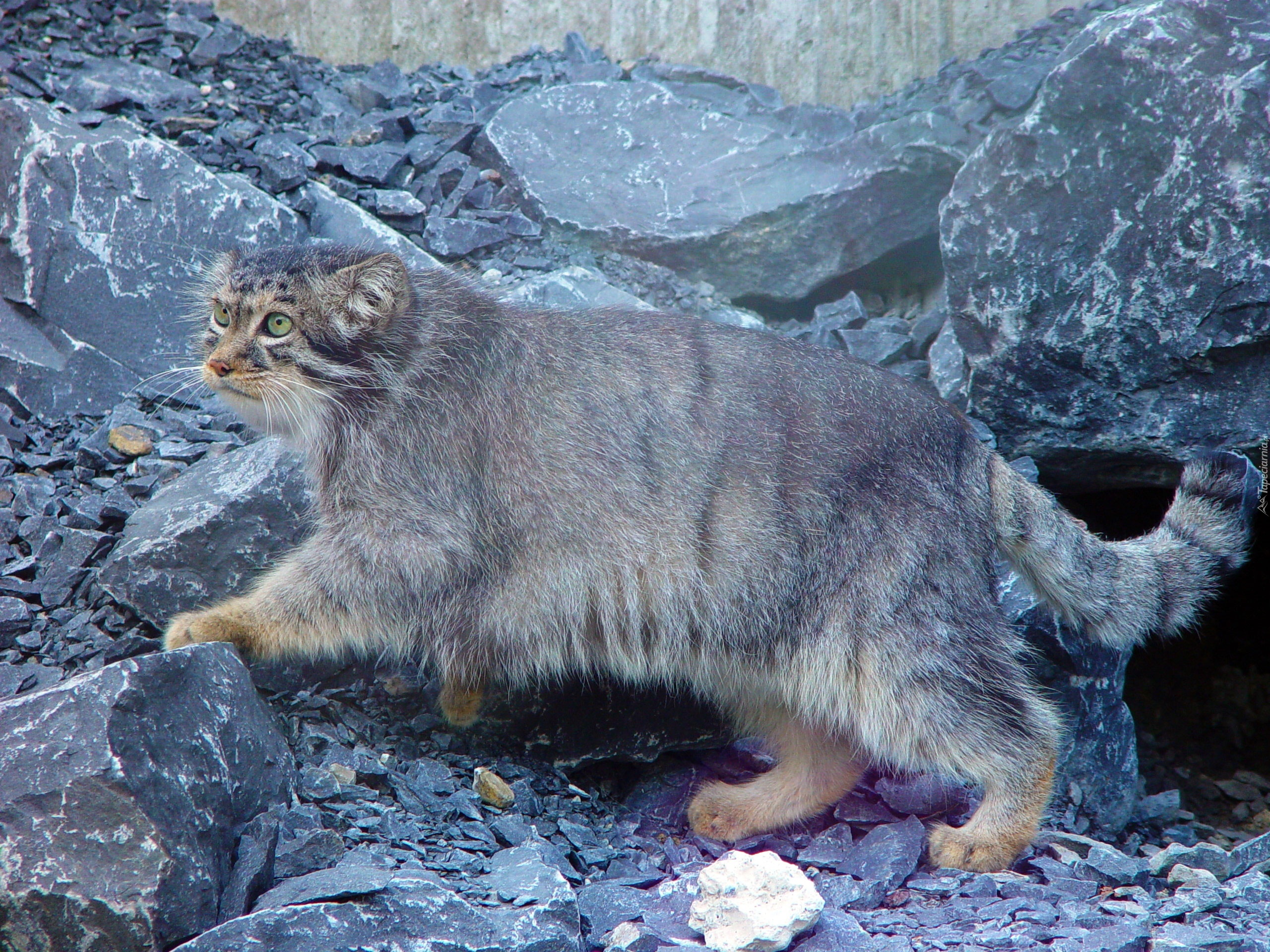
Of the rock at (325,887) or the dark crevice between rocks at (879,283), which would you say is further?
the dark crevice between rocks at (879,283)

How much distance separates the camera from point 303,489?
13.1ft

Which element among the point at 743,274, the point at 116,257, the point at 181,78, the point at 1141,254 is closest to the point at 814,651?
the point at 1141,254

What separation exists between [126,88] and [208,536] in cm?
335

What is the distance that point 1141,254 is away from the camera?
4.68 m

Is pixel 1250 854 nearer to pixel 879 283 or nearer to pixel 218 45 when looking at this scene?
pixel 879 283

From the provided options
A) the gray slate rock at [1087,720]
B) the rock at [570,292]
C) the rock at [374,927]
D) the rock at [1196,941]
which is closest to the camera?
the rock at [374,927]

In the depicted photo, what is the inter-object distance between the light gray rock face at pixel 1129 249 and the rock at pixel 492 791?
2995 mm

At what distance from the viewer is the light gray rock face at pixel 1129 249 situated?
4473mm

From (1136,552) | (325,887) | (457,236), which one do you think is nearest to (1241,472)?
(1136,552)

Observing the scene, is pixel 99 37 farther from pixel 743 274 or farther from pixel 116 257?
pixel 743 274

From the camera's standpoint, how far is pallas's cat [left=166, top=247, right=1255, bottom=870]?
11.3ft

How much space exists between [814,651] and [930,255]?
332 cm

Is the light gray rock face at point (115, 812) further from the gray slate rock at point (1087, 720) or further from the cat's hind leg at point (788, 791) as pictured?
the gray slate rock at point (1087, 720)

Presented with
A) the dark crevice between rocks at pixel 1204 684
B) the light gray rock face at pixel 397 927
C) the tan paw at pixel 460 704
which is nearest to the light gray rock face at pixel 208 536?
the tan paw at pixel 460 704
